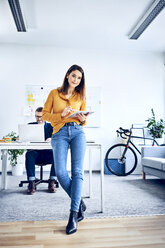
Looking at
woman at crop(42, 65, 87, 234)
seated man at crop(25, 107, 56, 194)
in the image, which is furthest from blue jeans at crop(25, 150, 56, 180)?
woman at crop(42, 65, 87, 234)

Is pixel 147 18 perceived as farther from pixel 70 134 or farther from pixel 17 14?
pixel 70 134

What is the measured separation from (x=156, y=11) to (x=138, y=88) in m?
1.93

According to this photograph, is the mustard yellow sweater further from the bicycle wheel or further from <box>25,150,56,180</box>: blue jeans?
the bicycle wheel

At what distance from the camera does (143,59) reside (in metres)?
5.22

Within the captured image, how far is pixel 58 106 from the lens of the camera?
1.90m

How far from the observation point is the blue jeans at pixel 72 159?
1.73 metres

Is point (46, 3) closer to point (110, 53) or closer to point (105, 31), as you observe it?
point (105, 31)

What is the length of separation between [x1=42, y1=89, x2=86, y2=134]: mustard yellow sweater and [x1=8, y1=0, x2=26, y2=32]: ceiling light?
6.55ft

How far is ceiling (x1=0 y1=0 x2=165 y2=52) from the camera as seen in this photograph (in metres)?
3.39

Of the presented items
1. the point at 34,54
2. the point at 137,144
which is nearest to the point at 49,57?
the point at 34,54

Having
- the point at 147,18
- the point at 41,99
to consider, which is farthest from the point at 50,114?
the point at 41,99

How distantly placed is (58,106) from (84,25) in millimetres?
2627

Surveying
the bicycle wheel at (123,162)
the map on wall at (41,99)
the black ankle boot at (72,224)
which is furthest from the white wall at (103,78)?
the black ankle boot at (72,224)

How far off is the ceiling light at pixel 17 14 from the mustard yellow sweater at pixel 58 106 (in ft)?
6.55
